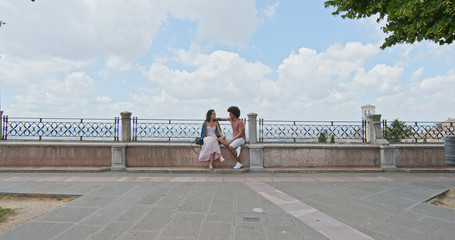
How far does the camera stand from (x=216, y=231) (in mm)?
2936

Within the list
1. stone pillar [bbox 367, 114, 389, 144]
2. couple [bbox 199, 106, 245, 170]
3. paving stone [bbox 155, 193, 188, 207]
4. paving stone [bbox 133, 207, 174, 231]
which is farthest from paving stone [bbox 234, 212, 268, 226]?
stone pillar [bbox 367, 114, 389, 144]

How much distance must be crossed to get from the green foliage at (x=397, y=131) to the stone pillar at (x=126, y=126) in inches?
380

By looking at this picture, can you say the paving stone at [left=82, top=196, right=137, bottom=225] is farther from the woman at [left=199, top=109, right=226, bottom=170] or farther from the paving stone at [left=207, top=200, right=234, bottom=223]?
the woman at [left=199, top=109, right=226, bottom=170]

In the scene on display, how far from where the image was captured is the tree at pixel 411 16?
3771 mm

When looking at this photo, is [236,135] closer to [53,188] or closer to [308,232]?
[308,232]

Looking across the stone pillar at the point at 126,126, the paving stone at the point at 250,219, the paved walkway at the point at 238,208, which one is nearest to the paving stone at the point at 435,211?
the paved walkway at the point at 238,208

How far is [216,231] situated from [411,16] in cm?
513

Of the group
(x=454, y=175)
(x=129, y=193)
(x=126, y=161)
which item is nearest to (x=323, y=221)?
(x=129, y=193)

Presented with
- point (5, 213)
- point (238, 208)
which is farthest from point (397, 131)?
point (5, 213)

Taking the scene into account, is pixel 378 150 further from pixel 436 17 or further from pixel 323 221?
pixel 323 221

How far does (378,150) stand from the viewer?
7.43 meters

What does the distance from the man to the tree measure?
4.08m

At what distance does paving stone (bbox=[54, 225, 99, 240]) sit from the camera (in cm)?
276

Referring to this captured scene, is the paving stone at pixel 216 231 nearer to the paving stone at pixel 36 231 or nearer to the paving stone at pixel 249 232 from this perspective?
the paving stone at pixel 249 232
